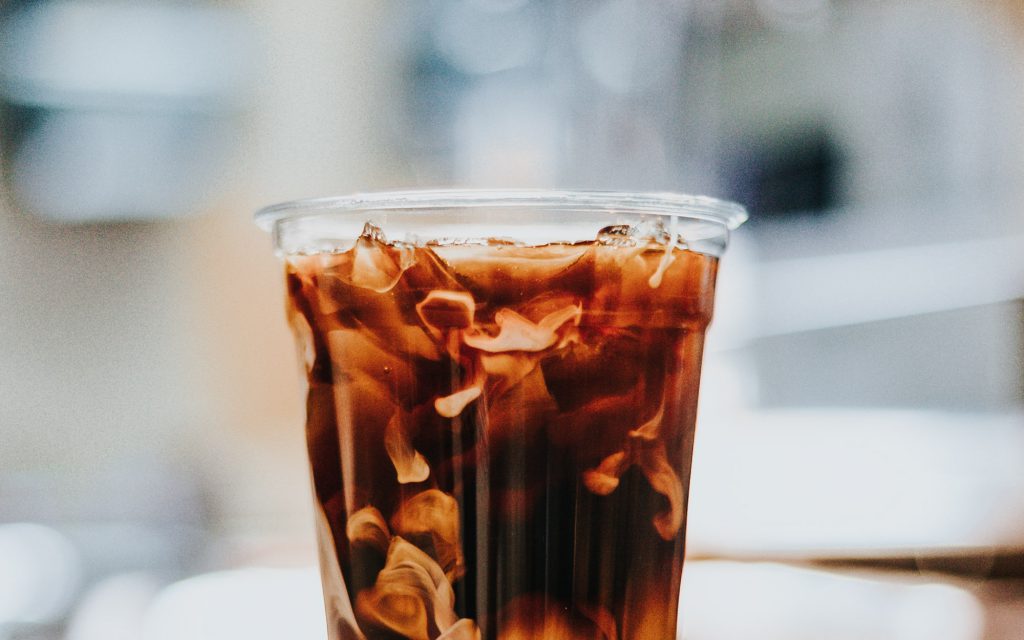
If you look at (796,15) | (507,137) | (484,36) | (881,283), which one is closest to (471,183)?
(507,137)

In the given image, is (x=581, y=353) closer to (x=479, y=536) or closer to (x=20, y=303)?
(x=479, y=536)

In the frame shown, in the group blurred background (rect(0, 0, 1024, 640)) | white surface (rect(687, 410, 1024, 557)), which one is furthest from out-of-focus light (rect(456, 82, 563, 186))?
white surface (rect(687, 410, 1024, 557))

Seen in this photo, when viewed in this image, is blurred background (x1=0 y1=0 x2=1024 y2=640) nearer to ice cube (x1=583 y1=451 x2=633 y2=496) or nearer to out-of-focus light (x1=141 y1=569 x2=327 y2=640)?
out-of-focus light (x1=141 y1=569 x2=327 y2=640)

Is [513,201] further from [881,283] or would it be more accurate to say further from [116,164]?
[881,283]

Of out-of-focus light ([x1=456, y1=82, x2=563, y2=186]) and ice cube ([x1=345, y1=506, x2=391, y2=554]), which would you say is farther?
out-of-focus light ([x1=456, y1=82, x2=563, y2=186])

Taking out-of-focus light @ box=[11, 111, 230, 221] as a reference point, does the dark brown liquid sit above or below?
→ below

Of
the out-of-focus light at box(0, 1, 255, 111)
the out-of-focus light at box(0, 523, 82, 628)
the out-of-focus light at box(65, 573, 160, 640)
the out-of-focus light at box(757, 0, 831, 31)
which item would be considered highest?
the out-of-focus light at box(757, 0, 831, 31)

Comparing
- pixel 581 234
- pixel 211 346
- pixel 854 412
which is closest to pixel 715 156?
pixel 854 412
